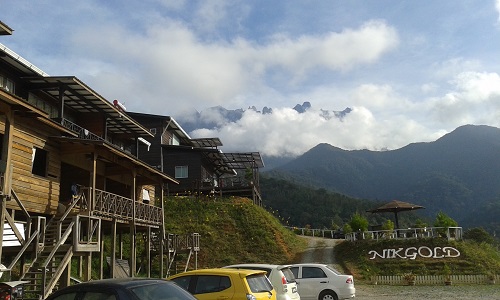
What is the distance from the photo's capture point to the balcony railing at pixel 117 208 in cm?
1778

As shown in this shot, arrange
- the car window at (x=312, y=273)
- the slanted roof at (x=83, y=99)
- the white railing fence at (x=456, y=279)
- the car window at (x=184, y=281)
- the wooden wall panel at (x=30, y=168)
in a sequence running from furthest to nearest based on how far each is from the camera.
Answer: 1. the white railing fence at (x=456, y=279)
2. the slanted roof at (x=83, y=99)
3. the car window at (x=312, y=273)
4. the wooden wall panel at (x=30, y=168)
5. the car window at (x=184, y=281)

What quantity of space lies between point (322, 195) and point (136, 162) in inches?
2853

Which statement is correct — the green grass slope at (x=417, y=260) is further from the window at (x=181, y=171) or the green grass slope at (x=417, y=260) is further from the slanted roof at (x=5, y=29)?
the slanted roof at (x=5, y=29)

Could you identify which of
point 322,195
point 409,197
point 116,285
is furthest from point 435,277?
point 409,197

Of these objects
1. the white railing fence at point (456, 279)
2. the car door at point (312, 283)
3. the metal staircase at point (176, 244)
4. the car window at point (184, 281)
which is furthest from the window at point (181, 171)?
the car window at point (184, 281)

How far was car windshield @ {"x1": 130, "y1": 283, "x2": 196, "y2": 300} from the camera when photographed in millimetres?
6586

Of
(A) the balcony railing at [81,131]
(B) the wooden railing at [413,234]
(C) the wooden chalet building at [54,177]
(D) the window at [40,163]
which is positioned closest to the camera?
(C) the wooden chalet building at [54,177]

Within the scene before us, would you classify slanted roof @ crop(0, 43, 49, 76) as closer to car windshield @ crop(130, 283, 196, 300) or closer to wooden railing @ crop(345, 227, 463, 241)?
car windshield @ crop(130, 283, 196, 300)

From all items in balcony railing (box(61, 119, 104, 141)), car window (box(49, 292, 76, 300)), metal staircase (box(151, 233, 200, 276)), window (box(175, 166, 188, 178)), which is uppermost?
window (box(175, 166, 188, 178))

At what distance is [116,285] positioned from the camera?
6656mm

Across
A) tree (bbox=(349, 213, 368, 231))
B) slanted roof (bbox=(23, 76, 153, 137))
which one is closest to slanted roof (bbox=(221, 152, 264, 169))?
tree (bbox=(349, 213, 368, 231))

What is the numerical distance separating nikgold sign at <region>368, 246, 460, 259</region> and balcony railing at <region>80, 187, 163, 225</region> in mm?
15720

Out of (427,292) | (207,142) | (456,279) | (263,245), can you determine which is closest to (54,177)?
(427,292)

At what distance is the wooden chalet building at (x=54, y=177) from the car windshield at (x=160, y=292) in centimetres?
781
